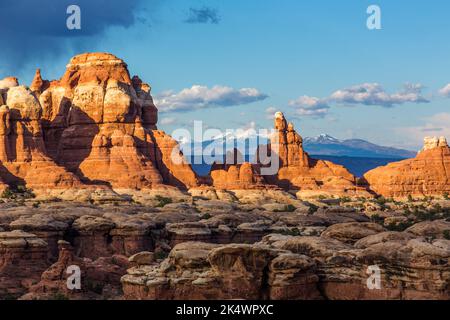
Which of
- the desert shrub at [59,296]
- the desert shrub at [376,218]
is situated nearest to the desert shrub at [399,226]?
the desert shrub at [376,218]

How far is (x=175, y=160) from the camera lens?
12262 centimetres

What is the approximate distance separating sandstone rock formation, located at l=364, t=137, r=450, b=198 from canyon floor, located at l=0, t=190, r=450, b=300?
2560 inches

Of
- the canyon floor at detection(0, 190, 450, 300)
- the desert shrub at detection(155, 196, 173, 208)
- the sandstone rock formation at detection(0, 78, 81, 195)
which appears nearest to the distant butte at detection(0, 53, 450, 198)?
the sandstone rock formation at detection(0, 78, 81, 195)

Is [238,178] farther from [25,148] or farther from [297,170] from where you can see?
[25,148]

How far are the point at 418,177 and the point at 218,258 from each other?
10450cm

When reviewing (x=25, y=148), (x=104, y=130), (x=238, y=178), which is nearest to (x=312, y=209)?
(x=238, y=178)

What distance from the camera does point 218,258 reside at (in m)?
34.2

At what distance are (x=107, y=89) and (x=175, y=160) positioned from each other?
478 inches

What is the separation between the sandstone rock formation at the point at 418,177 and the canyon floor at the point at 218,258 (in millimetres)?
65026

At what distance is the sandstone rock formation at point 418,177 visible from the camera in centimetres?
13475

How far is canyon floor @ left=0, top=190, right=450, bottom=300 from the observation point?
33.8 metres

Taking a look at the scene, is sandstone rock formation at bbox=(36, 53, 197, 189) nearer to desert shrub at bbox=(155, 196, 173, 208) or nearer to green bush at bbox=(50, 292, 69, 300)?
desert shrub at bbox=(155, 196, 173, 208)

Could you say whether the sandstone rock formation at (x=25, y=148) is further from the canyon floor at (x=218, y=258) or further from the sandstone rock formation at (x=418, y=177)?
the sandstone rock formation at (x=418, y=177)
